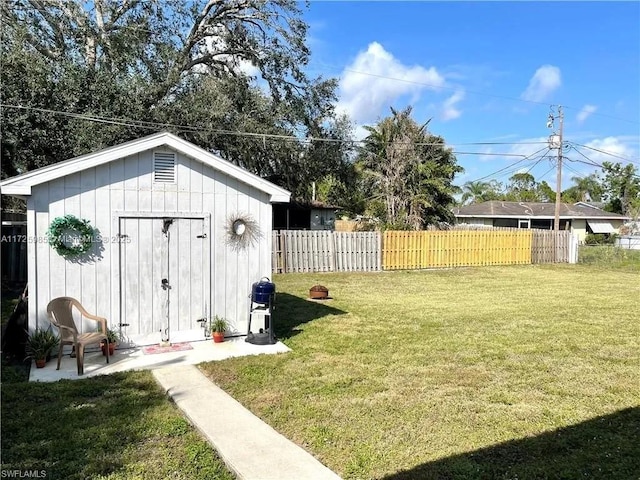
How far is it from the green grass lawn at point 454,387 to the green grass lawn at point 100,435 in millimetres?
770

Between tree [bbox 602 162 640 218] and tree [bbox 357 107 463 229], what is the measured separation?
26.9 m

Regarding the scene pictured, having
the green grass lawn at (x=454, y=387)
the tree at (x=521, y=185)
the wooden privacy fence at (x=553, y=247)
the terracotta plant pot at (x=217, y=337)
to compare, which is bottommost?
the green grass lawn at (x=454, y=387)

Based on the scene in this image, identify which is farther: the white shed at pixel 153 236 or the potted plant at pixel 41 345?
the white shed at pixel 153 236

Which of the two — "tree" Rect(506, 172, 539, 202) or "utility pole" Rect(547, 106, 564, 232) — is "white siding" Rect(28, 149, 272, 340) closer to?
"utility pole" Rect(547, 106, 564, 232)

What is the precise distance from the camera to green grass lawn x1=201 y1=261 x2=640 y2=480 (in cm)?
351

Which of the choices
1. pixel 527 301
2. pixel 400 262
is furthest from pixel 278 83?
pixel 527 301

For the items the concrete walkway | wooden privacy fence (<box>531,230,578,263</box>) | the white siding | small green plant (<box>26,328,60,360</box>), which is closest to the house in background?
wooden privacy fence (<box>531,230,578,263</box>)

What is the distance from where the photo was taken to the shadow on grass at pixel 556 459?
10.7ft

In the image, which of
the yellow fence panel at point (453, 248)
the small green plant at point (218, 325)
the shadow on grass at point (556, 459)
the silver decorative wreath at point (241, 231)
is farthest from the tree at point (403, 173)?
the shadow on grass at point (556, 459)

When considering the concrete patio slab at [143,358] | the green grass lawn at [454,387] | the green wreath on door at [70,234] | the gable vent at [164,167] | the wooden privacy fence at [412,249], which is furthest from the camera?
the wooden privacy fence at [412,249]

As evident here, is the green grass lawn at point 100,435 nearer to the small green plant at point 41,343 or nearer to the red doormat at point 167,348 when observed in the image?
the small green plant at point 41,343

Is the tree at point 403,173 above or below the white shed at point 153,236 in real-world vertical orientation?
above

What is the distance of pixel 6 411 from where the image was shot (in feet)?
13.7

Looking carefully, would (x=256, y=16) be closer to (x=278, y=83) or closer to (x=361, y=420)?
(x=278, y=83)
